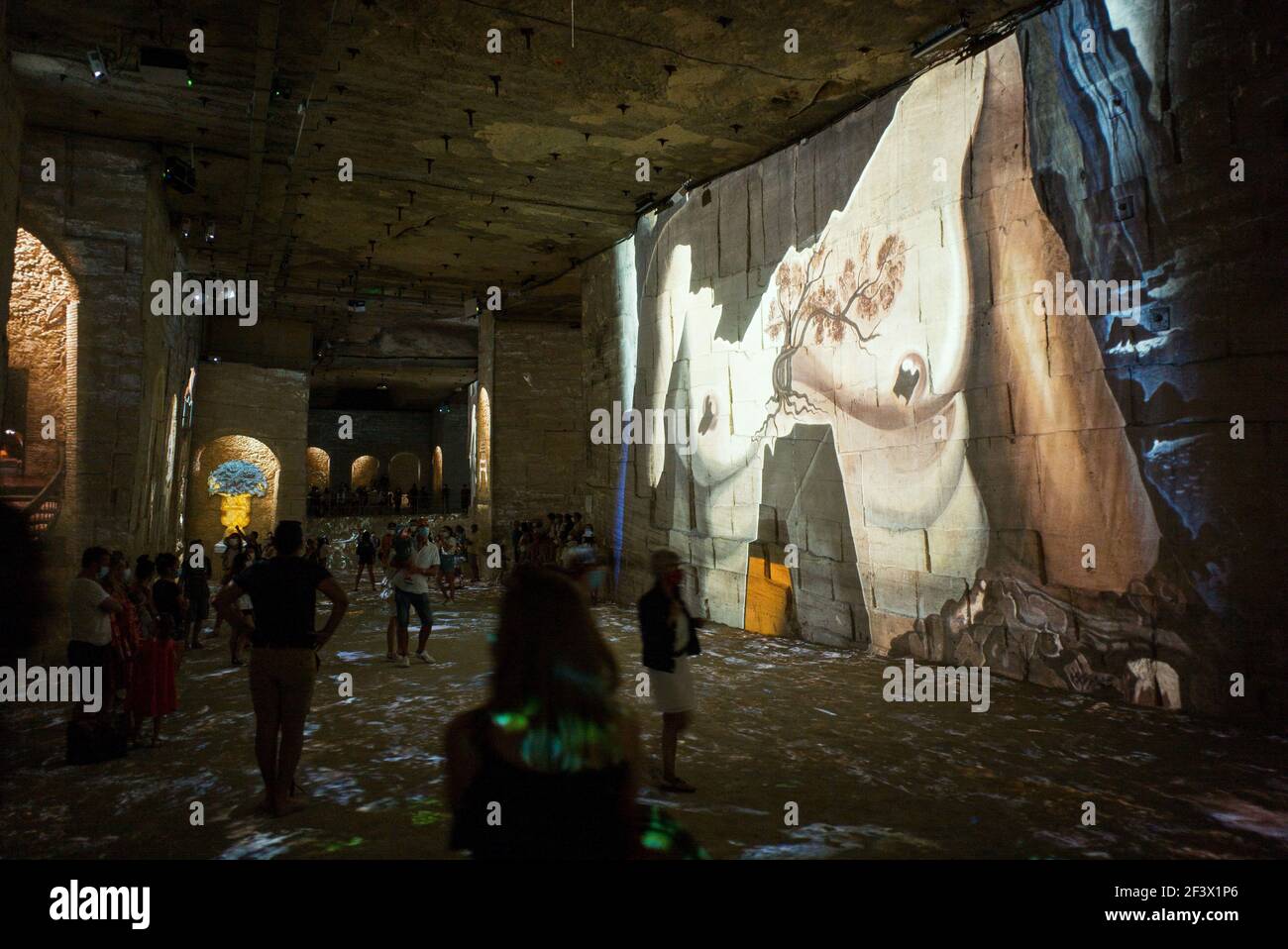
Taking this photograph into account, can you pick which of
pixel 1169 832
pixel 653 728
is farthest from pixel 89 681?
pixel 1169 832

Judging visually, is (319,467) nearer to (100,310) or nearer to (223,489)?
(223,489)

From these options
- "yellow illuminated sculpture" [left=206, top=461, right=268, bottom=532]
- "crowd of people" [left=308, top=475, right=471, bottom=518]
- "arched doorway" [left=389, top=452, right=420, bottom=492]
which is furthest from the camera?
"arched doorway" [left=389, top=452, right=420, bottom=492]

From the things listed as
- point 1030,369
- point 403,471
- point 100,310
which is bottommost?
point 1030,369

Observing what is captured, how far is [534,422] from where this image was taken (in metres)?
Result: 18.2

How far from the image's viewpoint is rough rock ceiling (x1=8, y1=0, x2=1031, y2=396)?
741cm

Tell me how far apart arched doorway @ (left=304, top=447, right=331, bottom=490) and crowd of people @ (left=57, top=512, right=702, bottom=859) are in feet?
82.9

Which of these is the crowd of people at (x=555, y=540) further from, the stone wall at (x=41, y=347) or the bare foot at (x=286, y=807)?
the bare foot at (x=286, y=807)

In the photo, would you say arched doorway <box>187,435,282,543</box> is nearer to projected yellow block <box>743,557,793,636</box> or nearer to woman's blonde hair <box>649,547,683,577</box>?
projected yellow block <box>743,557,793,636</box>


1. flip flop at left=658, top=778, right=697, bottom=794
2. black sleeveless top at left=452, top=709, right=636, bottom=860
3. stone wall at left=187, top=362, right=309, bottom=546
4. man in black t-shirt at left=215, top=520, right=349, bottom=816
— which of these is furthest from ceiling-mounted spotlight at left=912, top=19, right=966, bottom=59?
stone wall at left=187, top=362, right=309, bottom=546

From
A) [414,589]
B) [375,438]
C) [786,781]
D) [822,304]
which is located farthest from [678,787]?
[375,438]

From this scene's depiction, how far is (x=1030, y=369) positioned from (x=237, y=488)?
754 inches

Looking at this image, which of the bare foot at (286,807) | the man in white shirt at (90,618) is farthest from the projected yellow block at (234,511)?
the bare foot at (286,807)

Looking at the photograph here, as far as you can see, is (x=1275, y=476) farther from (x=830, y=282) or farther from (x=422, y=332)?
(x=422, y=332)
